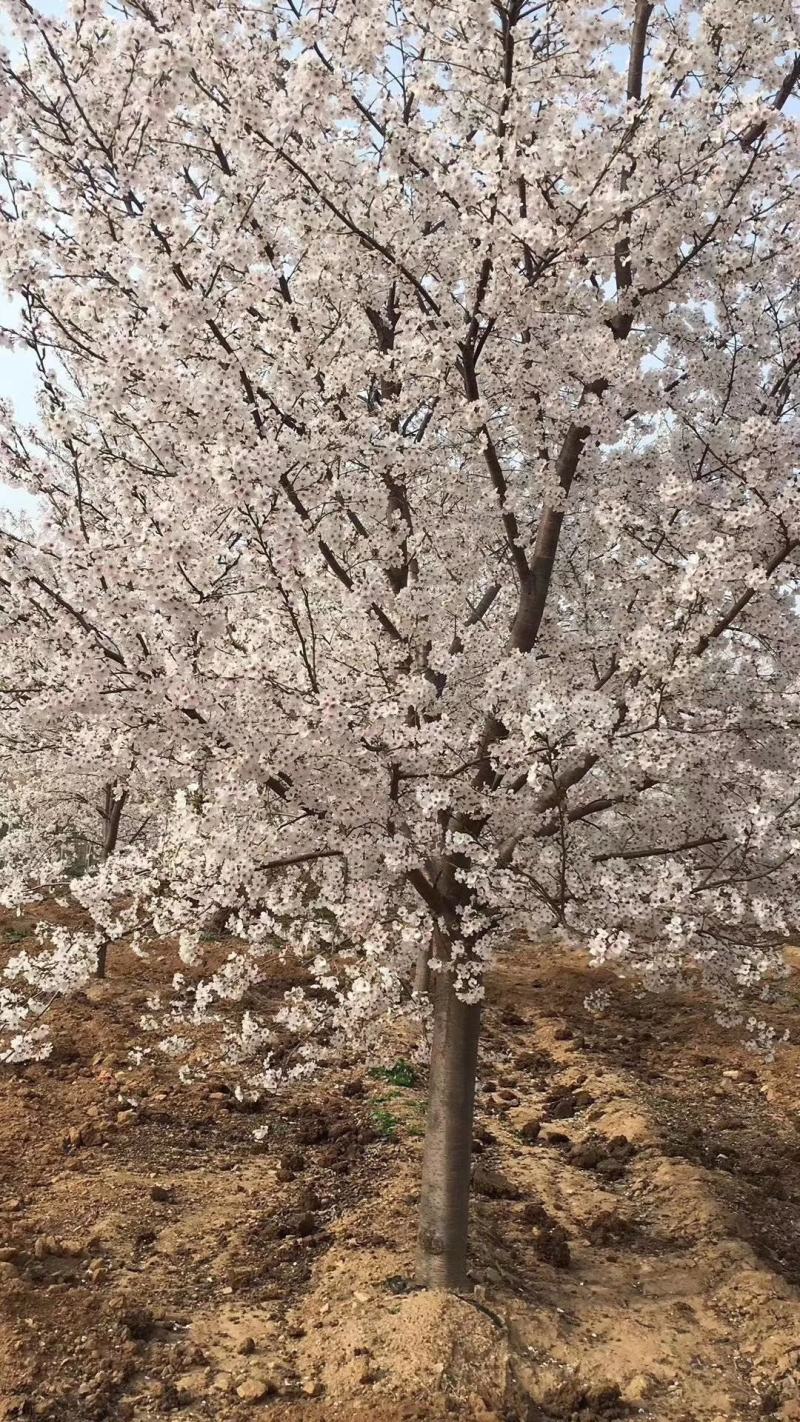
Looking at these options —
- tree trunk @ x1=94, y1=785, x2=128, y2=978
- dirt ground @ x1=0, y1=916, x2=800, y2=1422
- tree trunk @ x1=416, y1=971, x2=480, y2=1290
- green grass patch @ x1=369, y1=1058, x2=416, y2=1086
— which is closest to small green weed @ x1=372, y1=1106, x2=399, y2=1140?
dirt ground @ x1=0, y1=916, x2=800, y2=1422

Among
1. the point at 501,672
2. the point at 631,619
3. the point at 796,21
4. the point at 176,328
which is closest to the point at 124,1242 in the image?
the point at 501,672

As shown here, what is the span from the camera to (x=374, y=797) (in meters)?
5.70

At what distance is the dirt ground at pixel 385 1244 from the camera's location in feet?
18.4

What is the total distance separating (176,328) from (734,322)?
423 cm

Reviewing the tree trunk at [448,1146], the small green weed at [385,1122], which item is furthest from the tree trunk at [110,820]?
the tree trunk at [448,1146]

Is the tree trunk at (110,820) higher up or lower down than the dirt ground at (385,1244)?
higher up

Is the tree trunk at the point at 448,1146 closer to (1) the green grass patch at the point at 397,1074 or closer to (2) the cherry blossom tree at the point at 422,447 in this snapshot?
(2) the cherry blossom tree at the point at 422,447

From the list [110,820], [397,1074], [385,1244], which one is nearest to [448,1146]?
[385,1244]

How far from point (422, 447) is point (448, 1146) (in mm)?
4712

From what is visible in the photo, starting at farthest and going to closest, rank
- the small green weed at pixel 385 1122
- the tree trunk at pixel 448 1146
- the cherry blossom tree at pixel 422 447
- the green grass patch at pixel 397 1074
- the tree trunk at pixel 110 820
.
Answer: the tree trunk at pixel 110 820 → the green grass patch at pixel 397 1074 → the small green weed at pixel 385 1122 → the tree trunk at pixel 448 1146 → the cherry blossom tree at pixel 422 447

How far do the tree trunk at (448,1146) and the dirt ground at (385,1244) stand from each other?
246 millimetres

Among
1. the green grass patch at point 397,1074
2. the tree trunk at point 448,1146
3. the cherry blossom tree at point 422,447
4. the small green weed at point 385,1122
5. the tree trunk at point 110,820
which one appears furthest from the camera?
the tree trunk at point 110,820

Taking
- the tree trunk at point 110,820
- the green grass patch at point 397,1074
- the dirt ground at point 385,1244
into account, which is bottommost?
the dirt ground at point 385,1244

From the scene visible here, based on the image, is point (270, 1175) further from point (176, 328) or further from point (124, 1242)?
point (176, 328)
